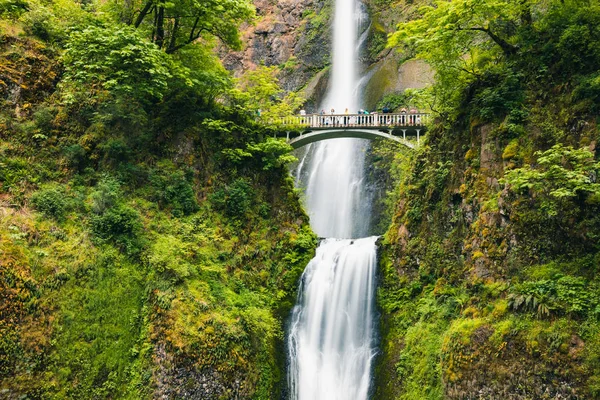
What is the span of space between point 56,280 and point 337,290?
9.10 m

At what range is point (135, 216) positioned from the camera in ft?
44.4

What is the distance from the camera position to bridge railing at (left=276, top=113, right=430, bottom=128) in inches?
793

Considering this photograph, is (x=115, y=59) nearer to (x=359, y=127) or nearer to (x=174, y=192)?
(x=174, y=192)

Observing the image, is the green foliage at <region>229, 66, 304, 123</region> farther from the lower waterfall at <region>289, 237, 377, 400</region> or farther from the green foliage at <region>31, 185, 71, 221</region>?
the green foliage at <region>31, 185, 71, 221</region>

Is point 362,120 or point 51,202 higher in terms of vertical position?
point 362,120

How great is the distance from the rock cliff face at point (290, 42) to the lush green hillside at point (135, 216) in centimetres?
1884

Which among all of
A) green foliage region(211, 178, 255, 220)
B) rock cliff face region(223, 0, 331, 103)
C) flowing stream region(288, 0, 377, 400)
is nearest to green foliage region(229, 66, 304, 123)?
green foliage region(211, 178, 255, 220)

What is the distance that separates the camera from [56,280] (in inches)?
448

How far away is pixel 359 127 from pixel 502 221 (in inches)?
422

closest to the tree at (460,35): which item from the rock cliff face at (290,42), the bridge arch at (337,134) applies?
the bridge arch at (337,134)

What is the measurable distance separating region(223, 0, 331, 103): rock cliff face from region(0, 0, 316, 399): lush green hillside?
61.8 feet

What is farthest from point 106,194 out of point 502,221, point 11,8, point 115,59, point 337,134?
point 502,221

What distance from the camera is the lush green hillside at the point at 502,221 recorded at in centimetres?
885

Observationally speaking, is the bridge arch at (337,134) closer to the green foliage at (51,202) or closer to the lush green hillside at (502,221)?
the lush green hillside at (502,221)
